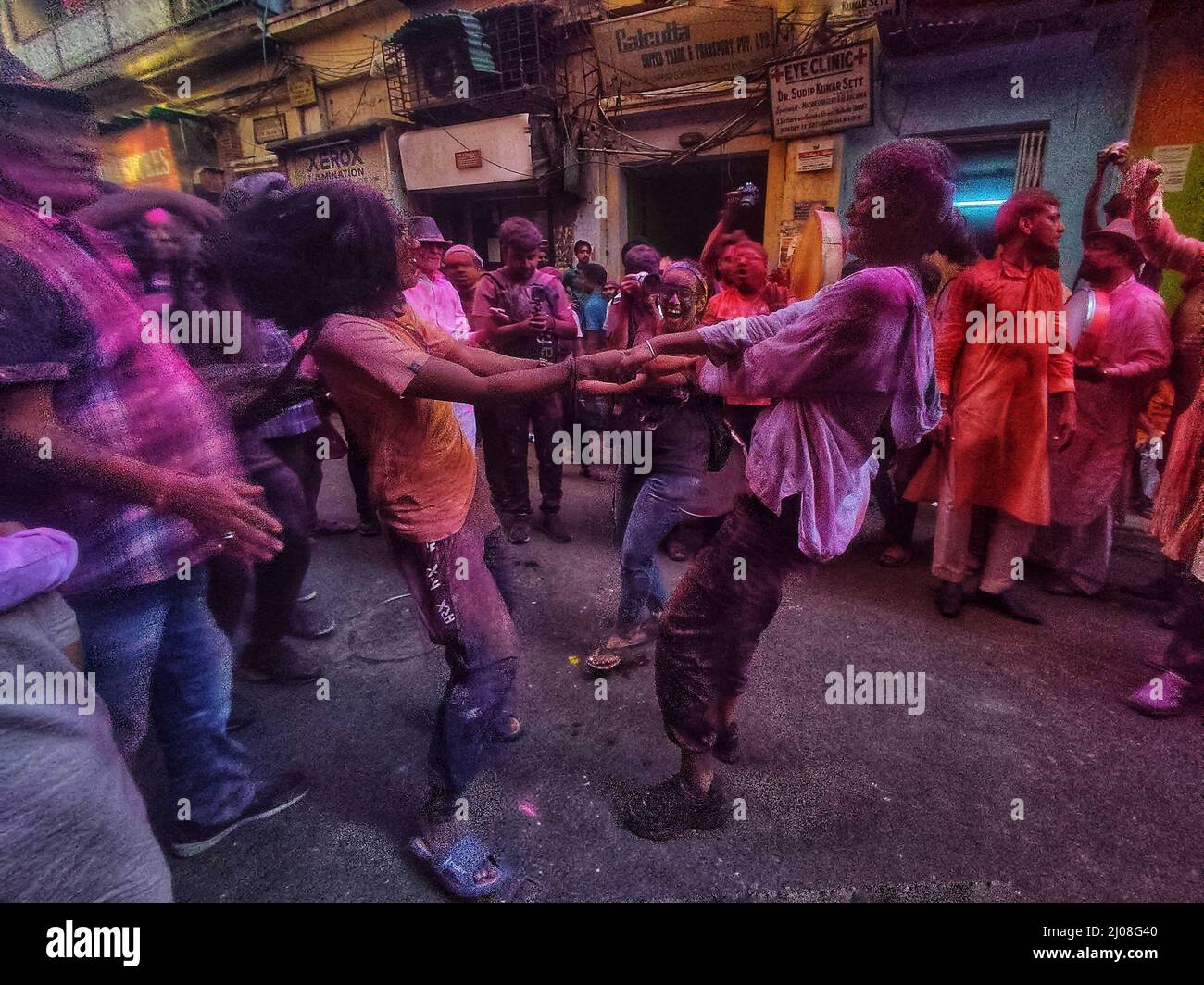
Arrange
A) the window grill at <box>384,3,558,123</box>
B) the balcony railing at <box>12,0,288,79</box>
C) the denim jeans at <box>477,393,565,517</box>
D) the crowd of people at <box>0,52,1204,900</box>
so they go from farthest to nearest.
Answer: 1. the balcony railing at <box>12,0,288,79</box>
2. the window grill at <box>384,3,558,123</box>
3. the denim jeans at <box>477,393,565,517</box>
4. the crowd of people at <box>0,52,1204,900</box>

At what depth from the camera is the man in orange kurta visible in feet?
10.6

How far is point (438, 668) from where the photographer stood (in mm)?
3188

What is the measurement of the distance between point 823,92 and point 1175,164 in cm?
382

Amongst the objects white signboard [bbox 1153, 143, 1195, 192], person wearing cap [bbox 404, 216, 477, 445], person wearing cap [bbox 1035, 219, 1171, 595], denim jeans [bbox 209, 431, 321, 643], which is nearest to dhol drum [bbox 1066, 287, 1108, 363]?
person wearing cap [bbox 1035, 219, 1171, 595]

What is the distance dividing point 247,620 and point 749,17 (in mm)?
9232

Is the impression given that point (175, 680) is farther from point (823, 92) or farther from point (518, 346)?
point (823, 92)

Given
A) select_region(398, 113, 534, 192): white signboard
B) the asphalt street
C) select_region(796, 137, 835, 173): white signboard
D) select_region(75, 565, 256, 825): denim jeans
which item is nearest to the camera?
select_region(75, 565, 256, 825): denim jeans

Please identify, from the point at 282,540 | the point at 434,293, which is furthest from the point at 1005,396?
the point at 282,540

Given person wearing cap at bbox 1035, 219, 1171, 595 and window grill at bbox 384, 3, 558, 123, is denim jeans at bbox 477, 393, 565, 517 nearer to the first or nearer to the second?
person wearing cap at bbox 1035, 219, 1171, 595

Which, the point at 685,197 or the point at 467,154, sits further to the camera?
the point at 685,197

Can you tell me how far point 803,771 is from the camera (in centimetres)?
246

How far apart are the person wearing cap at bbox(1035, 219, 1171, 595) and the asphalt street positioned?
0.35 metres

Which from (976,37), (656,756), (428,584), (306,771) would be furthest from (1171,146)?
(306,771)

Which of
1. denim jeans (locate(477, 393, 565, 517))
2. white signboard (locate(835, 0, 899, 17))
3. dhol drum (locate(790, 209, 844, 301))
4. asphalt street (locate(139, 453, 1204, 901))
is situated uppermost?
white signboard (locate(835, 0, 899, 17))
